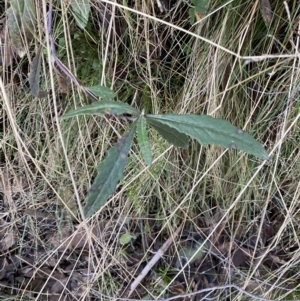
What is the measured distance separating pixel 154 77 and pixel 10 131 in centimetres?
36

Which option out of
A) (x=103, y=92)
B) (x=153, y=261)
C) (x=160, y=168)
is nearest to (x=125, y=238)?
(x=153, y=261)

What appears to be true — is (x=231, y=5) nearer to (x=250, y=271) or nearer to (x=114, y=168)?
(x=114, y=168)

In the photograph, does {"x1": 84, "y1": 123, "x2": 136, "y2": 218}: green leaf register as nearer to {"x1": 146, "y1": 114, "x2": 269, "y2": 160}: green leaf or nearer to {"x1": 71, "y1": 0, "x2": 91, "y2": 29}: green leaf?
{"x1": 146, "y1": 114, "x2": 269, "y2": 160}: green leaf

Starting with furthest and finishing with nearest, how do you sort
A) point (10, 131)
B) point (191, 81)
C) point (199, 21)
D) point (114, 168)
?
point (10, 131) → point (191, 81) → point (199, 21) → point (114, 168)

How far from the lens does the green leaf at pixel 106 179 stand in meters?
0.56

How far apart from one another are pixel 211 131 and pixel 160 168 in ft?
1.23

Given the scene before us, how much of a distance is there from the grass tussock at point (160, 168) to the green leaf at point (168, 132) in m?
0.22

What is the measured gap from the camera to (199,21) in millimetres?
746

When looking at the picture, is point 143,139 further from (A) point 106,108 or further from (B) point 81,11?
(B) point 81,11

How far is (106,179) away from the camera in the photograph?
56 cm

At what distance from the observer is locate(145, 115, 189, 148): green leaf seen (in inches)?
24.0

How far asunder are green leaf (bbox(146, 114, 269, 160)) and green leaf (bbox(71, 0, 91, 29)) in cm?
30

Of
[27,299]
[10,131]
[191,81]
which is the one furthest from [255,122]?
[27,299]

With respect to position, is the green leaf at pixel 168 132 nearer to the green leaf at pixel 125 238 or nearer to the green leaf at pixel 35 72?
the green leaf at pixel 35 72
